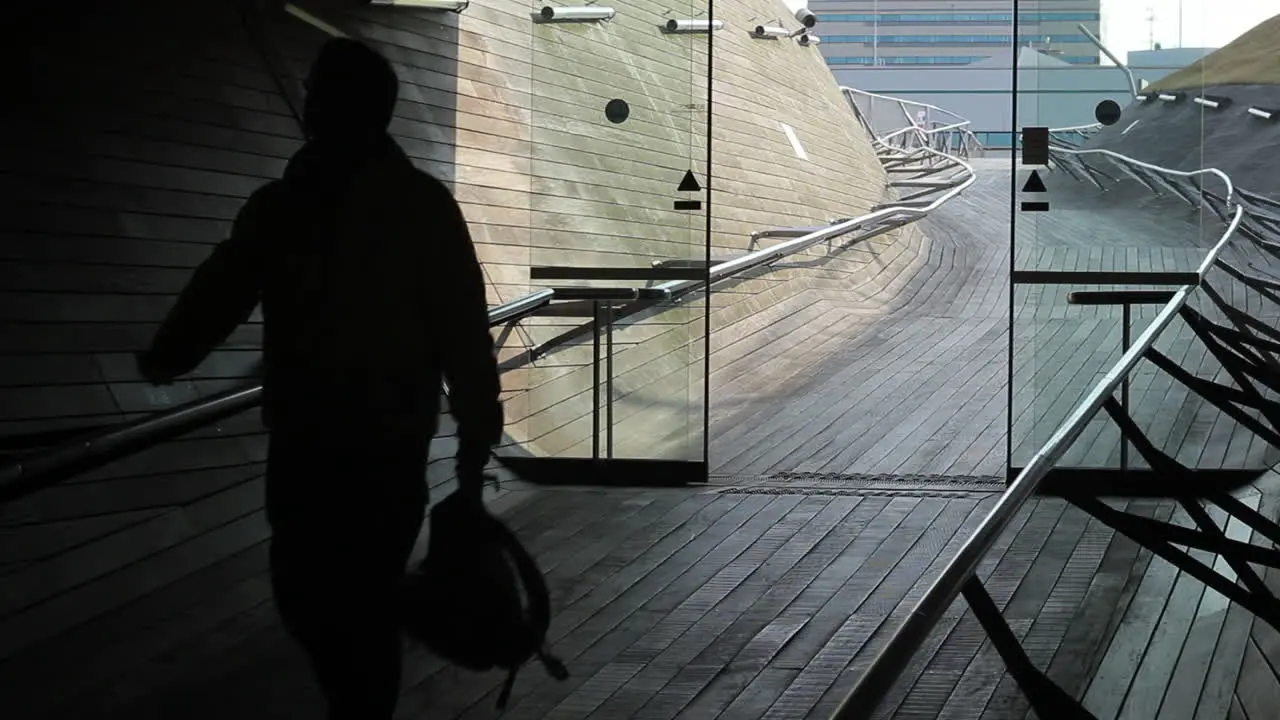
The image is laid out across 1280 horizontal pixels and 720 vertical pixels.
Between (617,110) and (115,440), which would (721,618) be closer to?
(617,110)

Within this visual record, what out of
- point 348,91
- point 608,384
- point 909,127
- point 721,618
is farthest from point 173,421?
point 909,127

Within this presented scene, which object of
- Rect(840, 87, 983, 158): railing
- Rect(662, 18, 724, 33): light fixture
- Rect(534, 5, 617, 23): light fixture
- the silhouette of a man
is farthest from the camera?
Rect(840, 87, 983, 158): railing

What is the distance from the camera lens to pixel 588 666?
284 cm

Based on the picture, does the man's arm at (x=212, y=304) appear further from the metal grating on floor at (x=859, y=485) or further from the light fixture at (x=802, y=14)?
the light fixture at (x=802, y=14)

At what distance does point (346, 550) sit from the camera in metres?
1.21

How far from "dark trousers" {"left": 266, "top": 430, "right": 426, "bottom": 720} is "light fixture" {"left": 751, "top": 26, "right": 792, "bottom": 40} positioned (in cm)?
1172

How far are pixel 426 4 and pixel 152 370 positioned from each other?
484 millimetres

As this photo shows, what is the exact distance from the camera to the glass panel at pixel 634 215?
411cm

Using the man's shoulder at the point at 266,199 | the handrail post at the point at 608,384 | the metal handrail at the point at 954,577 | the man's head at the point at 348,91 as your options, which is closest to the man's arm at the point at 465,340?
the man's head at the point at 348,91

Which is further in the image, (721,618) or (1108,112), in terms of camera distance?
(1108,112)

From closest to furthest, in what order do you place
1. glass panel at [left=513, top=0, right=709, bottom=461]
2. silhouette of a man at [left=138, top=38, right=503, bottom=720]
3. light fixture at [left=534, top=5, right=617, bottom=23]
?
silhouette of a man at [left=138, top=38, right=503, bottom=720] → light fixture at [left=534, top=5, right=617, bottom=23] → glass panel at [left=513, top=0, right=709, bottom=461]

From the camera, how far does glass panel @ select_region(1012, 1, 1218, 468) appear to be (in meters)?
4.99

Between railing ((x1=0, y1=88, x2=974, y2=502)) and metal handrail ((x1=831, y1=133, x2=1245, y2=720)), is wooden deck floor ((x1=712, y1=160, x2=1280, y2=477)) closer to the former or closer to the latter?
metal handrail ((x1=831, y1=133, x2=1245, y2=720))

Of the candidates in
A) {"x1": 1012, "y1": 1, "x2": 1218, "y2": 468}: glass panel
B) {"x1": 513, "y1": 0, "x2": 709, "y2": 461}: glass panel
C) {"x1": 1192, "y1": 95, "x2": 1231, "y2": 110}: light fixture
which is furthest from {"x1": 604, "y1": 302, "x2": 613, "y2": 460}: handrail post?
{"x1": 1192, "y1": 95, "x2": 1231, "y2": 110}: light fixture
